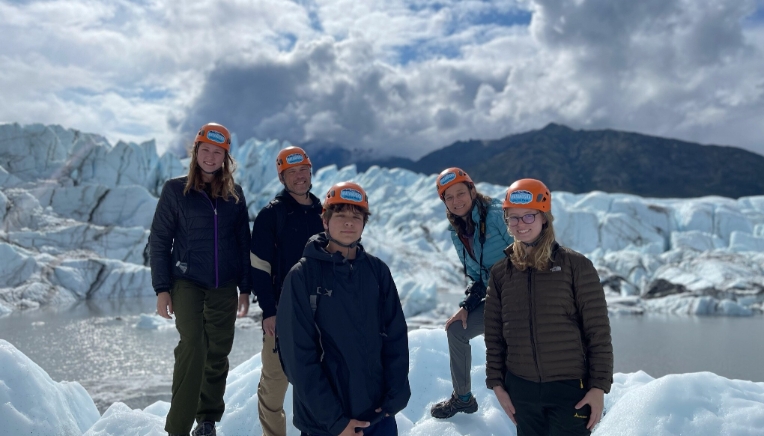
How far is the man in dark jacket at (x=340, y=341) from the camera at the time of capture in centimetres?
235

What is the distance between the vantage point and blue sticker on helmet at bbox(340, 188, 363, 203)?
8.67 ft

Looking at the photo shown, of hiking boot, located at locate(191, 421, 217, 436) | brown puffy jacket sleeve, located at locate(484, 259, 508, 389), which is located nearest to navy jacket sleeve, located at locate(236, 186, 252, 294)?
hiking boot, located at locate(191, 421, 217, 436)

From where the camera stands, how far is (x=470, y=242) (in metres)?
3.85

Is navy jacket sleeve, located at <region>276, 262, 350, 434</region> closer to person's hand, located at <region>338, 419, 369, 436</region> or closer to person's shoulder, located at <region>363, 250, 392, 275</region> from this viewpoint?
person's hand, located at <region>338, 419, 369, 436</region>

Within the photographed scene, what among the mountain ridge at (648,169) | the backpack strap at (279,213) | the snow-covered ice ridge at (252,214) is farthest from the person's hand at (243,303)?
the mountain ridge at (648,169)

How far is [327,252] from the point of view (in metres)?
2.52

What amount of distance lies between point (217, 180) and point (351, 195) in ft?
4.93

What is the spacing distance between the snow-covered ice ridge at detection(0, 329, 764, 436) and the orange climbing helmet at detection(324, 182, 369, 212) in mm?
2305

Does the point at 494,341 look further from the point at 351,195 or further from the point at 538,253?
the point at 351,195

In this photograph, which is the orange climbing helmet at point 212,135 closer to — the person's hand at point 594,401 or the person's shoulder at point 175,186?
the person's shoulder at point 175,186

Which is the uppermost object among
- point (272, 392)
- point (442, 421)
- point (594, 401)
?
point (594, 401)

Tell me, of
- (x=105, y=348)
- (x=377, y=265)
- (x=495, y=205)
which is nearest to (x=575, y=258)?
(x=377, y=265)

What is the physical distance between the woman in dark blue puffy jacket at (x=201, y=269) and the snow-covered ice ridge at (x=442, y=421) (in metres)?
0.59

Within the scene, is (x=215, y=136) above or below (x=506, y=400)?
above
